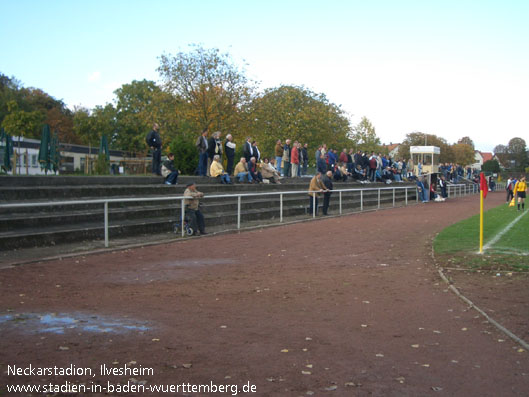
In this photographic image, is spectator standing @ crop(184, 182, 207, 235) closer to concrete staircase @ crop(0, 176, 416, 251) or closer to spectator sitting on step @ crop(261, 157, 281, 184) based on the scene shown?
concrete staircase @ crop(0, 176, 416, 251)

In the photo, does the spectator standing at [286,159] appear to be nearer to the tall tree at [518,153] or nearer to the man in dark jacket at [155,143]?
the man in dark jacket at [155,143]

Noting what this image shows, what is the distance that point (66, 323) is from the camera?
6.56 meters

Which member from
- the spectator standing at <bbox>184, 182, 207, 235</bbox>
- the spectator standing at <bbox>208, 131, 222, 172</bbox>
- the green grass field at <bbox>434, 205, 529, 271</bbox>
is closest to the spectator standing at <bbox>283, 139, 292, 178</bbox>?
the spectator standing at <bbox>208, 131, 222, 172</bbox>

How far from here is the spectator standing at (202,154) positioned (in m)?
21.5

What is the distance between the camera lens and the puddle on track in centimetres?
628

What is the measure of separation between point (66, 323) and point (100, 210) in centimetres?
918

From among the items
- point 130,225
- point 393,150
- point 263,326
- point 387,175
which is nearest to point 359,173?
point 387,175

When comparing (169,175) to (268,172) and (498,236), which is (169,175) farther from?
(498,236)

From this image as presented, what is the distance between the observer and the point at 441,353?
558 centimetres

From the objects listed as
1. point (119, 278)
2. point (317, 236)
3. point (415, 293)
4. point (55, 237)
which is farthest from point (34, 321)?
point (317, 236)

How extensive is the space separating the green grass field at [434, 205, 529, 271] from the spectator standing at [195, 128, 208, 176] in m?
9.05

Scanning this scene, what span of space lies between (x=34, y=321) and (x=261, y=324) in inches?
100

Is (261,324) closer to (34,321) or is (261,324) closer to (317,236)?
(34,321)

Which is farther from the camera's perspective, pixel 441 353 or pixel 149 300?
pixel 149 300
